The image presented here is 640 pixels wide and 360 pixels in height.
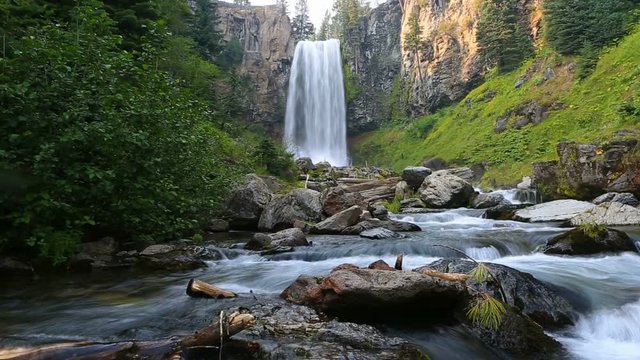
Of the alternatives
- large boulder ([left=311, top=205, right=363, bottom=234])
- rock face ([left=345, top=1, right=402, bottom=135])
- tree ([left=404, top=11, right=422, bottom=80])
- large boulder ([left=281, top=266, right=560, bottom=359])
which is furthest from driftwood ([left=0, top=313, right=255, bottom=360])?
rock face ([left=345, top=1, right=402, bottom=135])

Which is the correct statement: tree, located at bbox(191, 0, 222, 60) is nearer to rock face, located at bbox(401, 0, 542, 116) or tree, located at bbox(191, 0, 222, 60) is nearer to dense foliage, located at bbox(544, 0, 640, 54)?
rock face, located at bbox(401, 0, 542, 116)

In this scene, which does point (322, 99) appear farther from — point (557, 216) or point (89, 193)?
point (89, 193)

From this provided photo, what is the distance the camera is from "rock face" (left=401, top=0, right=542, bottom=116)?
47656 mm

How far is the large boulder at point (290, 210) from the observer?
54.8 ft

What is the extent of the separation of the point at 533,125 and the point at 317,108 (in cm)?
2850

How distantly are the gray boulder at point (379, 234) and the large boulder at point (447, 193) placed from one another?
8.18 m

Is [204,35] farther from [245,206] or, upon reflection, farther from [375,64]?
[375,64]

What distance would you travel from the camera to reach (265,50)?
62.8m

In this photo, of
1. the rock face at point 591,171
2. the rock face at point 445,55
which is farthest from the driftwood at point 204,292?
the rock face at point 445,55

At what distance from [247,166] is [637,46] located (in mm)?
23495

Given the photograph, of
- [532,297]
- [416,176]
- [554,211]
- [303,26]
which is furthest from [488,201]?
[303,26]

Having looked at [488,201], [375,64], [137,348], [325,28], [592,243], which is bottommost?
[488,201]

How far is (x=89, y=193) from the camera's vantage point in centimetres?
940

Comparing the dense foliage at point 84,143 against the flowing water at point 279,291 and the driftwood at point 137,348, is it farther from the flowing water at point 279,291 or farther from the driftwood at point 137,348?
the driftwood at point 137,348
